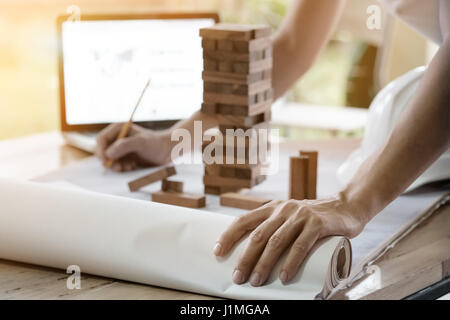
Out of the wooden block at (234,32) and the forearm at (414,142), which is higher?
the wooden block at (234,32)

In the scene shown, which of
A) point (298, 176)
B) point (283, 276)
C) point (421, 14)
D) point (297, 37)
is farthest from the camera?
point (297, 37)

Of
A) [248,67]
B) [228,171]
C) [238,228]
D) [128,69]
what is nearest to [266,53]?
[248,67]

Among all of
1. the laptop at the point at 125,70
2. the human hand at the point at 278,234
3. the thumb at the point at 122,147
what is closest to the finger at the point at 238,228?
the human hand at the point at 278,234

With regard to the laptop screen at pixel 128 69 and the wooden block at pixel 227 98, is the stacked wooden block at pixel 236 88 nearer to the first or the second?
the wooden block at pixel 227 98

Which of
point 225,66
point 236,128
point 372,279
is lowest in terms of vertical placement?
point 372,279

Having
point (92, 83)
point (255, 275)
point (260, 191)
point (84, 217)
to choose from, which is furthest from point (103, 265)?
point (92, 83)

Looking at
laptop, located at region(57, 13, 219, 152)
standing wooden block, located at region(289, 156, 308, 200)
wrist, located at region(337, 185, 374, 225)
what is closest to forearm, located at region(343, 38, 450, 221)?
wrist, located at region(337, 185, 374, 225)

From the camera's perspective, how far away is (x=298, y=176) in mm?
1171

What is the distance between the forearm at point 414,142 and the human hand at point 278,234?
0.11 metres

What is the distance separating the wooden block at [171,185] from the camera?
125cm

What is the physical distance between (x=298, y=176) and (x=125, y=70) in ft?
2.37

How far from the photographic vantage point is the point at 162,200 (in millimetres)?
1233

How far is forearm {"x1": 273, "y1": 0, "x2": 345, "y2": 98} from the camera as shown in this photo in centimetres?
163

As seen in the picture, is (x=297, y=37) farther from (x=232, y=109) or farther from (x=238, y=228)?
(x=238, y=228)
